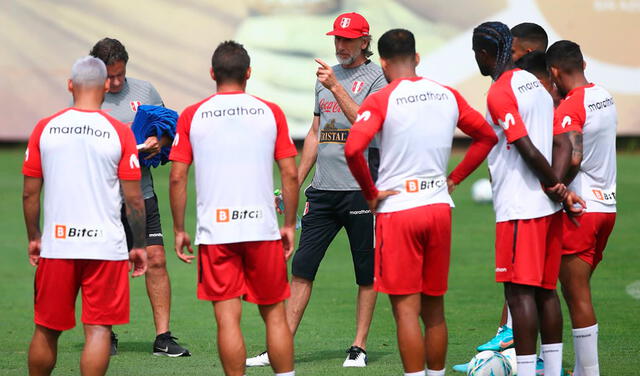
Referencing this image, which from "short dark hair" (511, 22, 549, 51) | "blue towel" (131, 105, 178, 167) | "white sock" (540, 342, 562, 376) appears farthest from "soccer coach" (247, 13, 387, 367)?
"white sock" (540, 342, 562, 376)

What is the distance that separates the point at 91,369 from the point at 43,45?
22.5 metres

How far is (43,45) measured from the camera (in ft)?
90.2

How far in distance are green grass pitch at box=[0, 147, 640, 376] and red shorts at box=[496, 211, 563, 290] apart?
1.38 m

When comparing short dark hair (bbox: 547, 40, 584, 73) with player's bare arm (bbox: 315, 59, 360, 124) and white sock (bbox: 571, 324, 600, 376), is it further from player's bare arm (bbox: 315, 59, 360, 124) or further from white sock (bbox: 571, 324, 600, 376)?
white sock (bbox: 571, 324, 600, 376)

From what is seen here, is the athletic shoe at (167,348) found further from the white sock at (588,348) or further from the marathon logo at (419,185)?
the white sock at (588,348)

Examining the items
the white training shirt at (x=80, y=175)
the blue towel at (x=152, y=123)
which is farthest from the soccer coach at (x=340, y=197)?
the white training shirt at (x=80, y=175)

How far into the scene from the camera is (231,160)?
6379 mm

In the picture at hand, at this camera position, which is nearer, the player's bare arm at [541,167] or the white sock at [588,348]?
the player's bare arm at [541,167]

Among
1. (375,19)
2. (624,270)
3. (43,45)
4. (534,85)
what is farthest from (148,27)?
(534,85)

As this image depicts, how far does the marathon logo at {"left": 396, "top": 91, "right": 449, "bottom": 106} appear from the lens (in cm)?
640

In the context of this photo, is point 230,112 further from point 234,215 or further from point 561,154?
point 561,154

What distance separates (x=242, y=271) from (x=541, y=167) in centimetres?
198

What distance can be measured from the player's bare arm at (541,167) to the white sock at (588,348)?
1020mm

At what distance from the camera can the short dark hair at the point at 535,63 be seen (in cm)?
723
